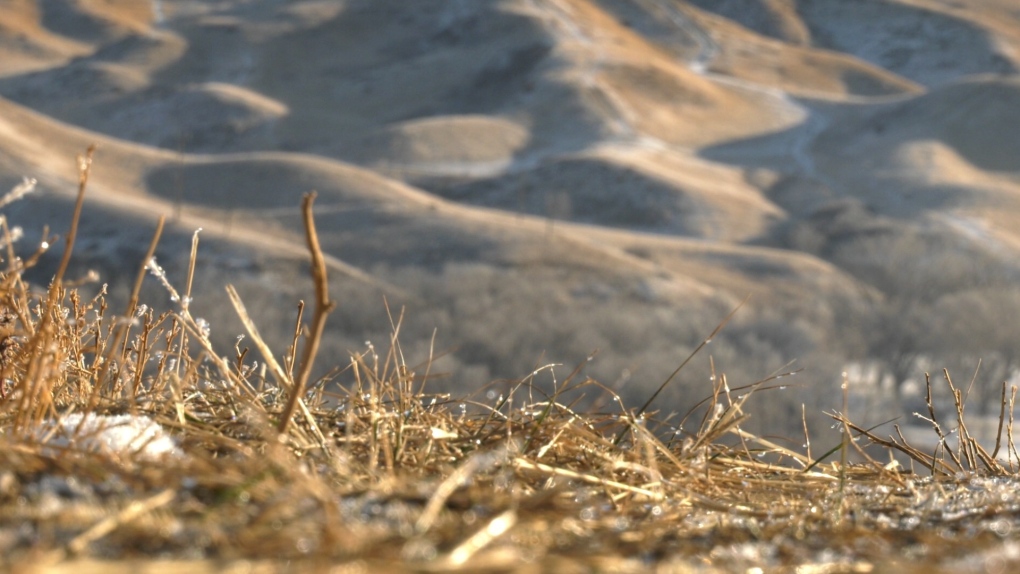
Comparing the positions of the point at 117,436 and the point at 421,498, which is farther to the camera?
the point at 117,436

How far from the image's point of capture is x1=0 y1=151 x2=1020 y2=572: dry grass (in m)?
0.78

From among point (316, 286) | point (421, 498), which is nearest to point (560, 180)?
point (316, 286)

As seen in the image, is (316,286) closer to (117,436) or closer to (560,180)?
(117,436)

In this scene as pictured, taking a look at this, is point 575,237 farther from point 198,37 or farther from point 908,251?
point 198,37

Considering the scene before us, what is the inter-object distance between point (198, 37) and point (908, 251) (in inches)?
2240

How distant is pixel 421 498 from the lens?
0.91m

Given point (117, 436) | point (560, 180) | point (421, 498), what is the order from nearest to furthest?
point (421, 498) < point (117, 436) < point (560, 180)

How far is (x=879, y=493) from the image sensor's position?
1415mm

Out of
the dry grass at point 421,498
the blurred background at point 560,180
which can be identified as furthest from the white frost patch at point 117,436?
the blurred background at point 560,180

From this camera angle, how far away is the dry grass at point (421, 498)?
0.78m

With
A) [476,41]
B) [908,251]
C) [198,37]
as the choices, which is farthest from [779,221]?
[198,37]

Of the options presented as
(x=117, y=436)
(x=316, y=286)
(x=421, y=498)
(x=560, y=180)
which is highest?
(x=316, y=286)

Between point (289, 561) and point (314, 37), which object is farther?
point (314, 37)

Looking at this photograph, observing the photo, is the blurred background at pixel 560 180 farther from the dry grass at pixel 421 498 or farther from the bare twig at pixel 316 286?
the bare twig at pixel 316 286
